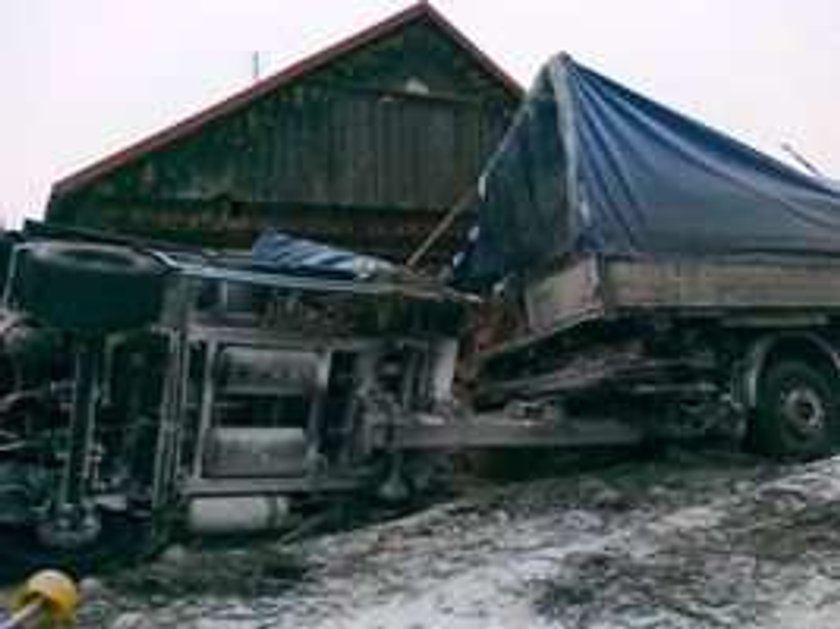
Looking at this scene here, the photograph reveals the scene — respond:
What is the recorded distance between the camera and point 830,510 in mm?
7602

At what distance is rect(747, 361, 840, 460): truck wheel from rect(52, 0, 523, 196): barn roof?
277 inches

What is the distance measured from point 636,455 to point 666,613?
438 centimetres

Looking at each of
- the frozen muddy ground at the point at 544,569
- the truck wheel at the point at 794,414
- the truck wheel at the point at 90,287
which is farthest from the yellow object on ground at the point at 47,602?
the truck wheel at the point at 794,414

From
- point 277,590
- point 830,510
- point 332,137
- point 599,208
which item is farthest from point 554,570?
point 332,137

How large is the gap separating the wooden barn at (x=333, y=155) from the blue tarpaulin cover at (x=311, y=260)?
170 inches

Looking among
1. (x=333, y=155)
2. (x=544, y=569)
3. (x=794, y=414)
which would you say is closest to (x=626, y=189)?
(x=794, y=414)

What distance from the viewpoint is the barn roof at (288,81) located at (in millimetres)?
13469

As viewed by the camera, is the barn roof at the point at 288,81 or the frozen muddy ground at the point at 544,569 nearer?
the frozen muddy ground at the point at 544,569

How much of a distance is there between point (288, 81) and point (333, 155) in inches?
38.9

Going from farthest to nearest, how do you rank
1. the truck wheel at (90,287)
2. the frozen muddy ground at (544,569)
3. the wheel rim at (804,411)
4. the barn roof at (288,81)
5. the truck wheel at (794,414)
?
the barn roof at (288,81) < the wheel rim at (804,411) < the truck wheel at (794,414) < the truck wheel at (90,287) < the frozen muddy ground at (544,569)

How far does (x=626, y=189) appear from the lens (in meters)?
9.19

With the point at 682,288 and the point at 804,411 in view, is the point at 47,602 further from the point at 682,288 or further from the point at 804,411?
the point at 804,411

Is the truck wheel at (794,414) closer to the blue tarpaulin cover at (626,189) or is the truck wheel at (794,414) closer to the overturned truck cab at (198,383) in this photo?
the blue tarpaulin cover at (626,189)

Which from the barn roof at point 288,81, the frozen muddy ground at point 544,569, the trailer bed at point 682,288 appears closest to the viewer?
the frozen muddy ground at point 544,569
